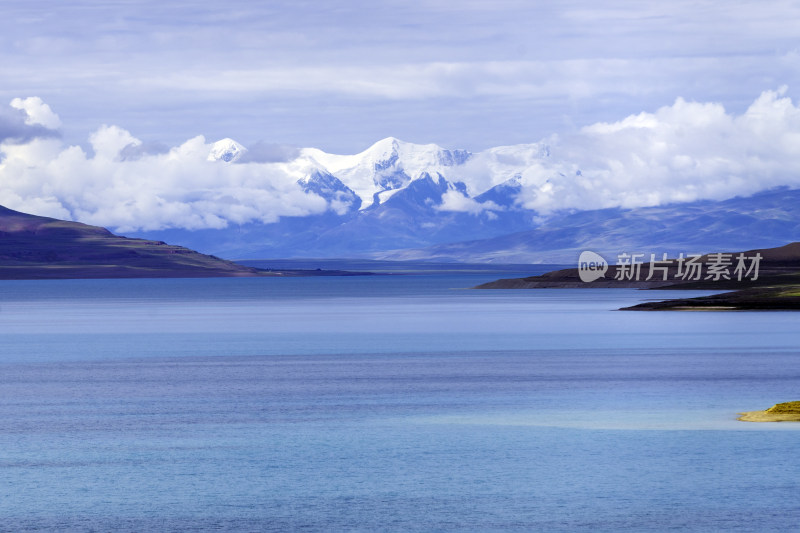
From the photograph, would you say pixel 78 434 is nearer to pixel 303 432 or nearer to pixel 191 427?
pixel 191 427

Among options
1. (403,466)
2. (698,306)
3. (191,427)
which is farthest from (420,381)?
(698,306)

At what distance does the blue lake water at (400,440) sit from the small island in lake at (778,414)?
885mm

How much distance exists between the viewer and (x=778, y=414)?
44.5 m

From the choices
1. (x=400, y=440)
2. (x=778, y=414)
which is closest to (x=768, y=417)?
(x=778, y=414)

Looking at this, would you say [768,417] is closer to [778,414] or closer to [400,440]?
[778,414]

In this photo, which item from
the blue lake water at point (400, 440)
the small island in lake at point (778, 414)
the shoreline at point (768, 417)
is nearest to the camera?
the blue lake water at point (400, 440)

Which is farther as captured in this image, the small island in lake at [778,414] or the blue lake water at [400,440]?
the small island in lake at [778,414]

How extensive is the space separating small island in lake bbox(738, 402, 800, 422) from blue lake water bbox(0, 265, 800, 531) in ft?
2.90

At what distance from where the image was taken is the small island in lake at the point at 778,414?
43.8 m

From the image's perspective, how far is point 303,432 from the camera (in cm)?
4341

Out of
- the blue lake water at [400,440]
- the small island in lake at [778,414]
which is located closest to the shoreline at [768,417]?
the small island in lake at [778,414]

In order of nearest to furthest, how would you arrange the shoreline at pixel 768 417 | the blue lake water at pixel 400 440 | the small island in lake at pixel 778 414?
the blue lake water at pixel 400 440 < the shoreline at pixel 768 417 < the small island in lake at pixel 778 414

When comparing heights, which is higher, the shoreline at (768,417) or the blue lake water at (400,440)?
the shoreline at (768,417)

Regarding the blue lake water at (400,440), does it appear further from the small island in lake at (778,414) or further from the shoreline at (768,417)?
the small island in lake at (778,414)
